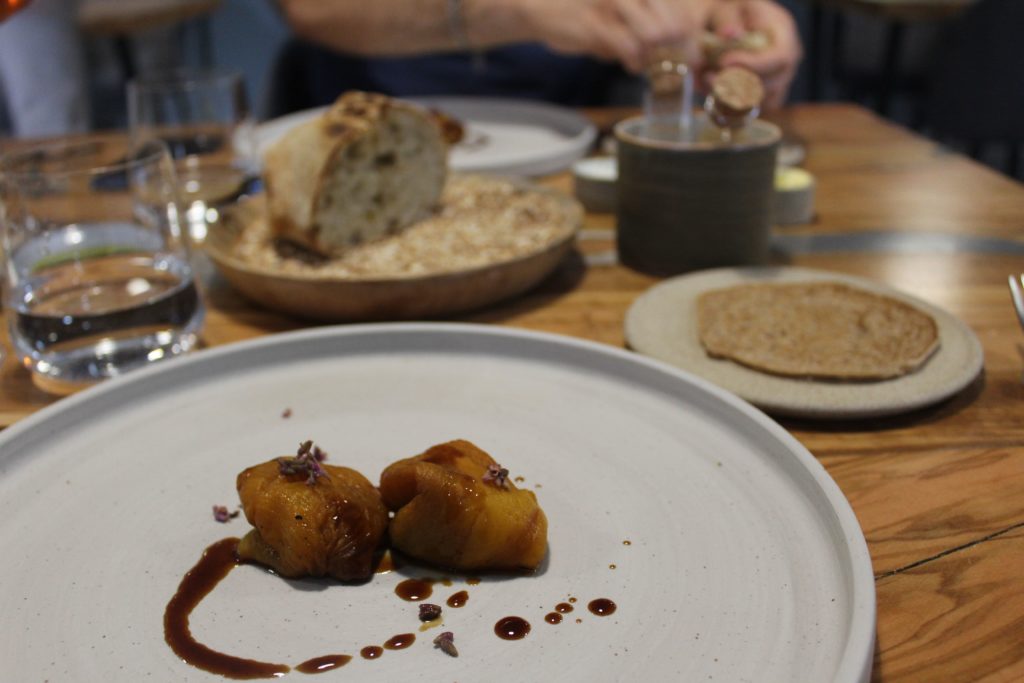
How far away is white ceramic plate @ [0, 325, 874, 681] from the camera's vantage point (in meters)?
0.58

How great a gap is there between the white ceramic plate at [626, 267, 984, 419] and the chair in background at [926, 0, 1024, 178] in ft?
11.0

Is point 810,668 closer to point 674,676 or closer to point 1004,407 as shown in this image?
point 674,676

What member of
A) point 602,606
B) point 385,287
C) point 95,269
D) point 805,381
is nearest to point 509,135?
point 385,287

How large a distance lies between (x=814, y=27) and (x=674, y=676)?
487cm

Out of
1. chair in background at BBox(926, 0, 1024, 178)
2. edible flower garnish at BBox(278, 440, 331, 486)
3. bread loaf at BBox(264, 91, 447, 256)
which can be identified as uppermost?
bread loaf at BBox(264, 91, 447, 256)

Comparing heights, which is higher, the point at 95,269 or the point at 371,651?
the point at 95,269

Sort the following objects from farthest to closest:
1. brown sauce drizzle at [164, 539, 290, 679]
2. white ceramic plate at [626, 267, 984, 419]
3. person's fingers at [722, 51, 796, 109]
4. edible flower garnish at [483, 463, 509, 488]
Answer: person's fingers at [722, 51, 796, 109], white ceramic plate at [626, 267, 984, 419], edible flower garnish at [483, 463, 509, 488], brown sauce drizzle at [164, 539, 290, 679]

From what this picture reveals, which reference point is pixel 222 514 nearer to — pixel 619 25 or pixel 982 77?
pixel 619 25

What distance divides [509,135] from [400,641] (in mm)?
1590

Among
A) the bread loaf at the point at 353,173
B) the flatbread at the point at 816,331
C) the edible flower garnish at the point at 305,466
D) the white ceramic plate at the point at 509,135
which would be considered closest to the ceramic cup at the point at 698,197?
the flatbread at the point at 816,331

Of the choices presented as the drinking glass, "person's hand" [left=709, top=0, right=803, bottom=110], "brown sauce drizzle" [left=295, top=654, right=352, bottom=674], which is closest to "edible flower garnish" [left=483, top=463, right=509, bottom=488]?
"brown sauce drizzle" [left=295, top=654, right=352, bottom=674]

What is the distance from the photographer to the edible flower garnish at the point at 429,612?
619 mm

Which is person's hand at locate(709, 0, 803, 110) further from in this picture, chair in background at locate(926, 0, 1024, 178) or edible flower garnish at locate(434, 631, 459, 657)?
chair in background at locate(926, 0, 1024, 178)

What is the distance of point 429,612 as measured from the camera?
0.62 metres
